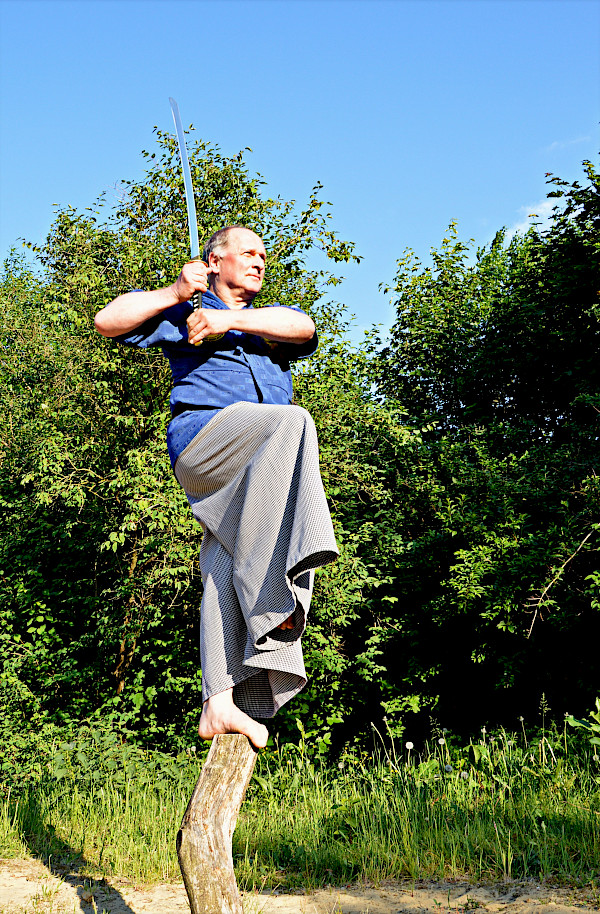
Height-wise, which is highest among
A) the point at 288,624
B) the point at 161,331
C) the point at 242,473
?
the point at 161,331

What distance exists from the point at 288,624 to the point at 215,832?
0.58 m

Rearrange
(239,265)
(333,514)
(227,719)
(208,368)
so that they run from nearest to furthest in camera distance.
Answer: (227,719) → (208,368) → (239,265) → (333,514)

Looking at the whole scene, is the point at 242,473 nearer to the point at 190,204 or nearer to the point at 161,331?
the point at 161,331

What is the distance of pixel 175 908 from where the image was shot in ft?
11.5

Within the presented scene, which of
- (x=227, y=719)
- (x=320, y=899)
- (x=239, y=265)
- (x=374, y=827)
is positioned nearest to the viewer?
(x=227, y=719)

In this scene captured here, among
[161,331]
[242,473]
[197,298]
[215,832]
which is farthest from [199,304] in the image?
[215,832]

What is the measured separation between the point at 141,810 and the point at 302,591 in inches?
132

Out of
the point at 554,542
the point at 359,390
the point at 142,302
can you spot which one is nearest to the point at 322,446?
the point at 359,390

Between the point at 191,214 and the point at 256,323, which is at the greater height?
the point at 191,214

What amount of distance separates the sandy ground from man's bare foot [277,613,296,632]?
1585 millimetres

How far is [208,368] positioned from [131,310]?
0.29m

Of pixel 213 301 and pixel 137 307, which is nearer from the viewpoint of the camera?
pixel 137 307

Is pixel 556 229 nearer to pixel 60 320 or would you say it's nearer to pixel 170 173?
pixel 170 173

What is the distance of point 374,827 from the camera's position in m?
4.09
